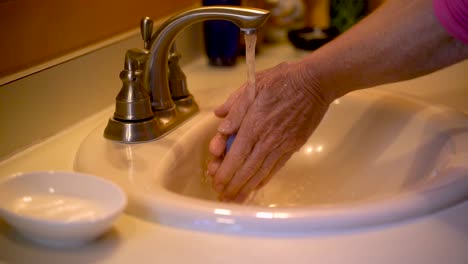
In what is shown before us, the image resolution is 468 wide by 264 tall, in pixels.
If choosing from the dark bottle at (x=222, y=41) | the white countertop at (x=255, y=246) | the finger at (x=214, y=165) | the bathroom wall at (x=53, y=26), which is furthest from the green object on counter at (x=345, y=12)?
the white countertop at (x=255, y=246)

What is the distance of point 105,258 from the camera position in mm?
475

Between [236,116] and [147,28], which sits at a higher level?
[147,28]

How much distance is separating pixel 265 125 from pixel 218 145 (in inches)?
2.7

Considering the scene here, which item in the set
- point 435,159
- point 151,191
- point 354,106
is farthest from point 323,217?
point 354,106

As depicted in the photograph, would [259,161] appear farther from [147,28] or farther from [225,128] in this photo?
[147,28]

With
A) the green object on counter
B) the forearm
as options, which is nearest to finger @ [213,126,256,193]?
the forearm

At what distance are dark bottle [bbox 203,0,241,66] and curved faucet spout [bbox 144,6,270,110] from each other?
12.5 inches

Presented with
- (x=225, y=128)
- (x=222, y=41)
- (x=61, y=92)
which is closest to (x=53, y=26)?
(x=61, y=92)

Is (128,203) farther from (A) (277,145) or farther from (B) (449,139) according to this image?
(B) (449,139)

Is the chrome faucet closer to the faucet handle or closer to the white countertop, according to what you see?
the faucet handle

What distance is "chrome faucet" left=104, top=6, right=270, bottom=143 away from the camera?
25.3 inches

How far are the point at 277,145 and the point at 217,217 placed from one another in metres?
0.23

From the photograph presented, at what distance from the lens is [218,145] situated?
72 centimetres

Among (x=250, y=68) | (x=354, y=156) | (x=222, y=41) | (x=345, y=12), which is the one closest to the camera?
(x=250, y=68)
